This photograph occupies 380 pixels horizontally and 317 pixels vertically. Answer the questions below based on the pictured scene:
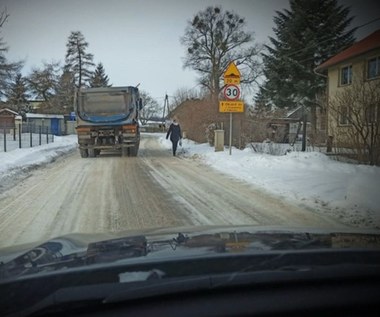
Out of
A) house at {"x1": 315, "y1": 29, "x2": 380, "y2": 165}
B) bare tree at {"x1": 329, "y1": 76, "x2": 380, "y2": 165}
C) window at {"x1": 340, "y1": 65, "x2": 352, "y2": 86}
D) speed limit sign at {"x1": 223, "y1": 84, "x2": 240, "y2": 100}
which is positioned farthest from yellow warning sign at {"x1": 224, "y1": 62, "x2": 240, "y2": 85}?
window at {"x1": 340, "y1": 65, "x2": 352, "y2": 86}

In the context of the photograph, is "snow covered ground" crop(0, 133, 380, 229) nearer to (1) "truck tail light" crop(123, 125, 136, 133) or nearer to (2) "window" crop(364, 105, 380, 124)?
(2) "window" crop(364, 105, 380, 124)

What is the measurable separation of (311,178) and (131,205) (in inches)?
187

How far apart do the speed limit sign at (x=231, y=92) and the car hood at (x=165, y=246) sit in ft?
46.5

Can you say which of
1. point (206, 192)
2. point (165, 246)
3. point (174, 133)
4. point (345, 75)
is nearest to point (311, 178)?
point (206, 192)

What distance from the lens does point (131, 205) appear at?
8742mm

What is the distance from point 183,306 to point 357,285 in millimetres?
780

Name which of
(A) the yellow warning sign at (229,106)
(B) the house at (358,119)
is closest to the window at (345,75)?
(B) the house at (358,119)

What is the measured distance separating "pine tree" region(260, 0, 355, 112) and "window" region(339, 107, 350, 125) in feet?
80.0

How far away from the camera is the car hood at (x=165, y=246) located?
2.58m

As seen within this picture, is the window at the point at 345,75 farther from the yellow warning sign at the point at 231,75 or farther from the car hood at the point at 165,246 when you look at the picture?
the car hood at the point at 165,246

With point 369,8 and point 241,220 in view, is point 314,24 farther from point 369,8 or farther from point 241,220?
point 241,220

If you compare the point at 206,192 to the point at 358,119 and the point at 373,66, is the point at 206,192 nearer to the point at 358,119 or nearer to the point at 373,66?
the point at 358,119

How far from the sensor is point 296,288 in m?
2.10

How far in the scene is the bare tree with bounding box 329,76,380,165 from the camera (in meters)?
12.9
